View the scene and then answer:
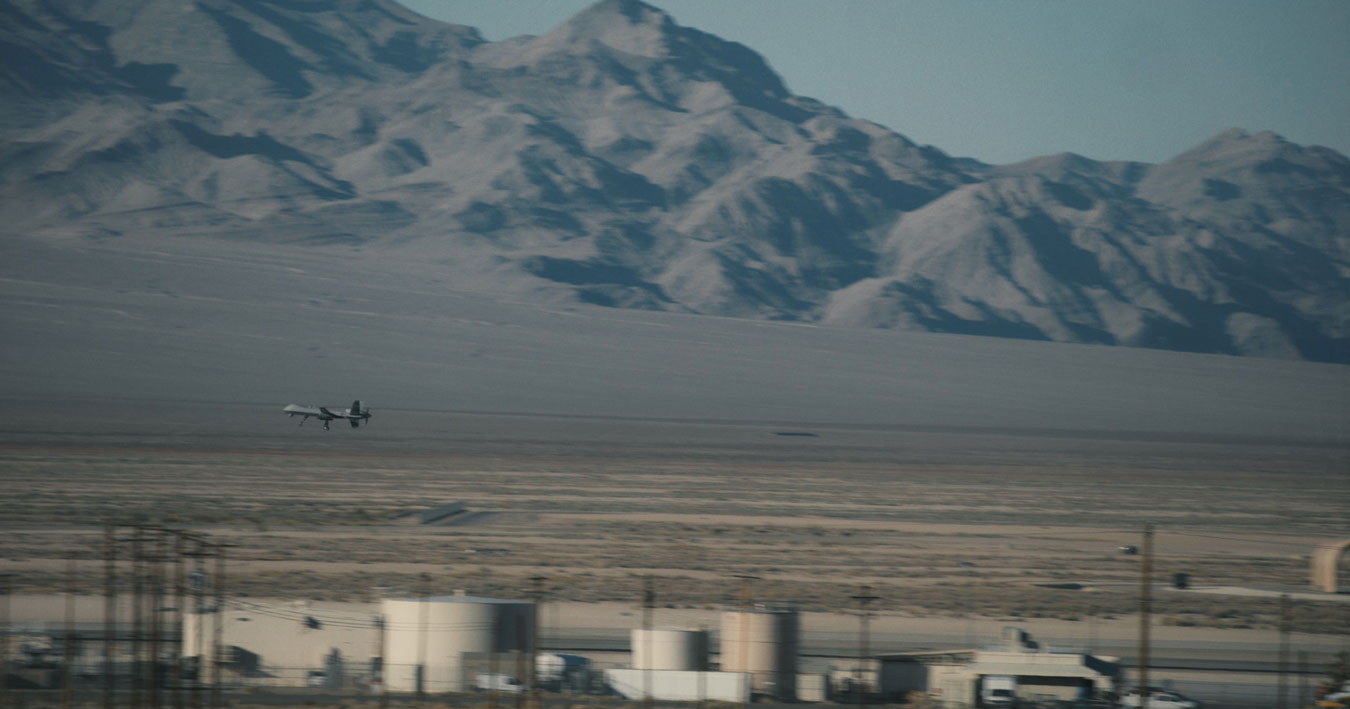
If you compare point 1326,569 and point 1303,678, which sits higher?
point 1326,569

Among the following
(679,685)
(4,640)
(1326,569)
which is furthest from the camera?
(1326,569)

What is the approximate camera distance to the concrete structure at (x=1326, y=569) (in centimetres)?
6581

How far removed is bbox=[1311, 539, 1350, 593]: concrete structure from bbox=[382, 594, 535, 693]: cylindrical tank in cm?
3958

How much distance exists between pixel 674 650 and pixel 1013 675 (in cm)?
884

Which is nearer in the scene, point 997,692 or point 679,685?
point 997,692

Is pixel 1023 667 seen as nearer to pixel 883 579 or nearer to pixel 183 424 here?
pixel 883 579

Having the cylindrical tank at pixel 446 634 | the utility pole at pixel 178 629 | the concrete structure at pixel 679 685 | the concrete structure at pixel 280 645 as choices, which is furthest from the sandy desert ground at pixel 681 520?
the concrete structure at pixel 679 685

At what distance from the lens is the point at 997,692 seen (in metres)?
37.8

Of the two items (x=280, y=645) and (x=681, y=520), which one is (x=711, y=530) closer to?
(x=681, y=520)

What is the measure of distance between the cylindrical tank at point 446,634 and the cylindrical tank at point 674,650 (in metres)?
3.17

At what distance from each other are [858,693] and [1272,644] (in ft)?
63.9

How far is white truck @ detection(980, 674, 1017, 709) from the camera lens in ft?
123

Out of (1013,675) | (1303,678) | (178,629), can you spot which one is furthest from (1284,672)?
(178,629)

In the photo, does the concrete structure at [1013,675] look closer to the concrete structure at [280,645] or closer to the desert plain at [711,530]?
the desert plain at [711,530]
